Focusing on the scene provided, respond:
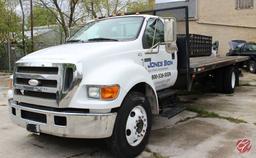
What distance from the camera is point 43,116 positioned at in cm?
502

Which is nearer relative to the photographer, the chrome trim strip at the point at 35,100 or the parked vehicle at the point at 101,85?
the parked vehicle at the point at 101,85

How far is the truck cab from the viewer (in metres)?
4.78

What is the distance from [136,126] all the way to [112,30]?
1.94m

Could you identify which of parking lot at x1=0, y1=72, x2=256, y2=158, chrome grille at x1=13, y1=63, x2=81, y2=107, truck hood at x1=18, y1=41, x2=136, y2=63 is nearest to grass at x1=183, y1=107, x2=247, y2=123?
parking lot at x1=0, y1=72, x2=256, y2=158

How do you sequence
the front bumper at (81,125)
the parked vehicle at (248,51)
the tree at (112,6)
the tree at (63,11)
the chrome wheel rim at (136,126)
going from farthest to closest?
the tree at (112,6), the tree at (63,11), the parked vehicle at (248,51), the chrome wheel rim at (136,126), the front bumper at (81,125)

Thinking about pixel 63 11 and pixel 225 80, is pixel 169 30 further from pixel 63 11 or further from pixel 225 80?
pixel 63 11

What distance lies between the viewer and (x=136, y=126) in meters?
5.30

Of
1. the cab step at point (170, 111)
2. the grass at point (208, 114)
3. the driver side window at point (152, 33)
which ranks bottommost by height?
the grass at point (208, 114)

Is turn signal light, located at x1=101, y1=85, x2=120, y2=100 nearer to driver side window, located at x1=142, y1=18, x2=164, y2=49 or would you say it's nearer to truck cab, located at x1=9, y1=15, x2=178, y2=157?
truck cab, located at x1=9, y1=15, x2=178, y2=157

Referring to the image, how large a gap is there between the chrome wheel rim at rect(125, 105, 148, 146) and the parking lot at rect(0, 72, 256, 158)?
28 centimetres

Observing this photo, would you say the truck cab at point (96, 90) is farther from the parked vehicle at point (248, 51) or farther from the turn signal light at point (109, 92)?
the parked vehicle at point (248, 51)

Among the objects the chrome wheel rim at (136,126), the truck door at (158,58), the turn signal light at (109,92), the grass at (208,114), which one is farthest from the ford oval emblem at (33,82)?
the grass at (208,114)

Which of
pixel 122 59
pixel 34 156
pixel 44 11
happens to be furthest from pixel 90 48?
pixel 44 11

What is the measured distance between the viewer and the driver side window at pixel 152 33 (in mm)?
6188
